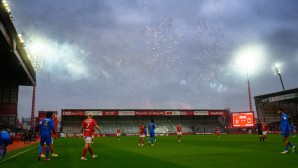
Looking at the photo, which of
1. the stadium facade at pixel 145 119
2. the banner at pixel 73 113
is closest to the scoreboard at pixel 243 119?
the stadium facade at pixel 145 119

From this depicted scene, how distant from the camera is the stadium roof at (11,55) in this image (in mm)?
26470

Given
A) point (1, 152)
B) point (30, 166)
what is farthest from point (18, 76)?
point (30, 166)

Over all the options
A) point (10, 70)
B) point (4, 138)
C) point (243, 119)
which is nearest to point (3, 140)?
point (4, 138)

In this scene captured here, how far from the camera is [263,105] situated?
77500 mm

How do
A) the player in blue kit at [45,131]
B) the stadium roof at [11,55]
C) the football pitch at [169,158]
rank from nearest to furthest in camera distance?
the football pitch at [169,158] → the player in blue kit at [45,131] → the stadium roof at [11,55]

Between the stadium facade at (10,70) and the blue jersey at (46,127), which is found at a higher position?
the stadium facade at (10,70)

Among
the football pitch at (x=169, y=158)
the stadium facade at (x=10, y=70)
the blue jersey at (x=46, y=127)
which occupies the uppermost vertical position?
the stadium facade at (x=10, y=70)

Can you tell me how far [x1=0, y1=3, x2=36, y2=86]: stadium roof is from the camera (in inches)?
1042

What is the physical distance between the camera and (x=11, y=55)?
3869 centimetres

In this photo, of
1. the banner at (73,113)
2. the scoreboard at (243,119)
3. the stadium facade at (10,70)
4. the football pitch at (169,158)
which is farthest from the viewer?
the banner at (73,113)

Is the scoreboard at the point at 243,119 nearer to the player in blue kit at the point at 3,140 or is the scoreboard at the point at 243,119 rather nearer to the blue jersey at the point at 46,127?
the player in blue kit at the point at 3,140

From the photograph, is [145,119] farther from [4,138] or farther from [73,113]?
[4,138]

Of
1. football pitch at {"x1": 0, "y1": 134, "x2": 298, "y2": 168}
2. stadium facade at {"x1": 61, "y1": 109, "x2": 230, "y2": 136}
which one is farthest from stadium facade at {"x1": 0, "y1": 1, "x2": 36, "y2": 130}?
stadium facade at {"x1": 61, "y1": 109, "x2": 230, "y2": 136}

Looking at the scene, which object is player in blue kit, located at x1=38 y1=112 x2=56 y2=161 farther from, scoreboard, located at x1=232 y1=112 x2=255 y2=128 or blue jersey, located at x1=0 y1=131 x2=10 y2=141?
scoreboard, located at x1=232 y1=112 x2=255 y2=128
